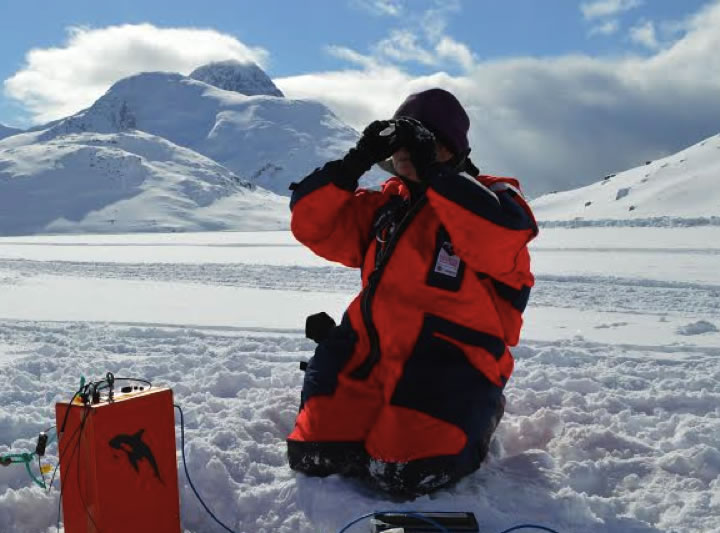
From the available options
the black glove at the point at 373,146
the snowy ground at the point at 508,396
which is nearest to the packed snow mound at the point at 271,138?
the snowy ground at the point at 508,396

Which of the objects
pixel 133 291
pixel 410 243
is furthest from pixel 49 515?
pixel 133 291

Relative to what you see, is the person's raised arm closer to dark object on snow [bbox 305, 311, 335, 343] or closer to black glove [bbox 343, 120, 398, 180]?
black glove [bbox 343, 120, 398, 180]

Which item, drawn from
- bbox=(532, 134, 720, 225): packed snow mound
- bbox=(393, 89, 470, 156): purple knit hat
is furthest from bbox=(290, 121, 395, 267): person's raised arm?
bbox=(532, 134, 720, 225): packed snow mound

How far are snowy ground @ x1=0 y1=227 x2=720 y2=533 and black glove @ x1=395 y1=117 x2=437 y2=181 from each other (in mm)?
1142

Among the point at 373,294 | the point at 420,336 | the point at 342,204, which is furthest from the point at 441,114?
the point at 420,336

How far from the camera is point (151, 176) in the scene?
315 ft

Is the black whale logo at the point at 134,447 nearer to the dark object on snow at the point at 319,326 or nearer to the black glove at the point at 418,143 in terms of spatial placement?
the dark object on snow at the point at 319,326

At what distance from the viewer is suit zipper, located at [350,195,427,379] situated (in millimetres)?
2480

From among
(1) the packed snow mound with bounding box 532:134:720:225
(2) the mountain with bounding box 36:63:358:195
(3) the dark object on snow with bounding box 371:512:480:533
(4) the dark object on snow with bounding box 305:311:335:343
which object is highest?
(2) the mountain with bounding box 36:63:358:195

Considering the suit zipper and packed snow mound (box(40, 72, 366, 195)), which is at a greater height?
packed snow mound (box(40, 72, 366, 195))

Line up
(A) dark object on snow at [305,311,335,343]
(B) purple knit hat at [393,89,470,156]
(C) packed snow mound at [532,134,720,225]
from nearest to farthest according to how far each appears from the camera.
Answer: (B) purple knit hat at [393,89,470,156] → (A) dark object on snow at [305,311,335,343] → (C) packed snow mound at [532,134,720,225]

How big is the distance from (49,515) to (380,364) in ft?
4.05

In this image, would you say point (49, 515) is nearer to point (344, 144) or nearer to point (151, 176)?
point (151, 176)

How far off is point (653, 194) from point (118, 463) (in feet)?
112
